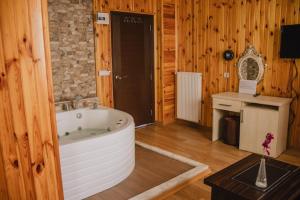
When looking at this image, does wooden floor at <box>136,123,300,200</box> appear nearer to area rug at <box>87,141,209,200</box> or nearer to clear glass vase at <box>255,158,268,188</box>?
area rug at <box>87,141,209,200</box>

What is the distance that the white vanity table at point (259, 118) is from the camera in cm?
329

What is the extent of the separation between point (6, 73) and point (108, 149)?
175cm

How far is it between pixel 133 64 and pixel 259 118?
2.23m

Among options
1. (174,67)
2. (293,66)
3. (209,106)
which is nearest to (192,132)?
(209,106)

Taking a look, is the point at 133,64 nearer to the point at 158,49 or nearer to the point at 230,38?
the point at 158,49

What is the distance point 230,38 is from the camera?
4.10 m

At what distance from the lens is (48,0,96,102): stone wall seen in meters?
3.58

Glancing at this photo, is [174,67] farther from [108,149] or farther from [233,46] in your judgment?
[108,149]

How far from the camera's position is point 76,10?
12.2 feet

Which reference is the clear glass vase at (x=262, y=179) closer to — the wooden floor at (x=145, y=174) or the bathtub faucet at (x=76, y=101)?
the wooden floor at (x=145, y=174)

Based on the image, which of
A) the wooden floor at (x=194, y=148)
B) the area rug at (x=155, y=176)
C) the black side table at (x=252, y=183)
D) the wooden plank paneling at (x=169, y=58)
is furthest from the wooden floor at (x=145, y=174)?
the wooden plank paneling at (x=169, y=58)

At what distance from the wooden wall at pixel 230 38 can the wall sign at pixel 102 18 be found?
149 centimetres

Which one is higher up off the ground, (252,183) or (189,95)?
(189,95)

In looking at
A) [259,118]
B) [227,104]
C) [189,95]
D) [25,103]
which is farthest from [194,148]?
[25,103]
